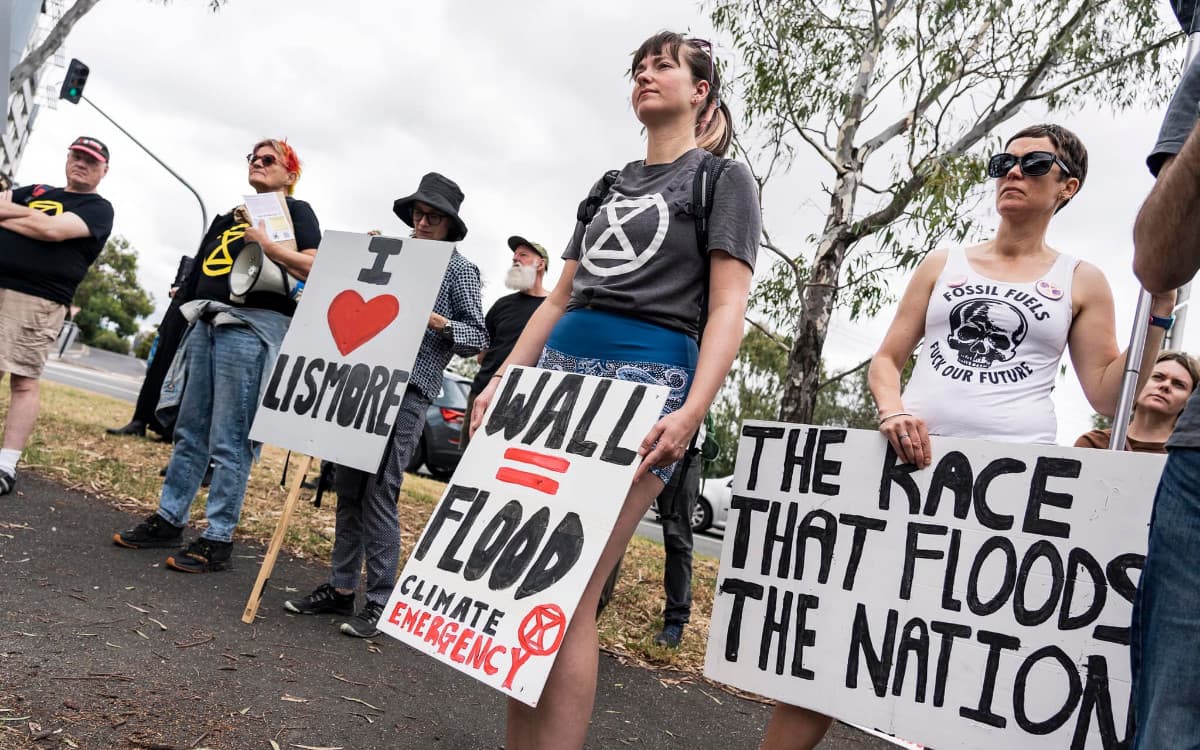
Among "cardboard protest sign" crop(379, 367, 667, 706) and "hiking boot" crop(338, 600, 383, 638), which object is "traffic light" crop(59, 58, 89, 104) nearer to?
"hiking boot" crop(338, 600, 383, 638)

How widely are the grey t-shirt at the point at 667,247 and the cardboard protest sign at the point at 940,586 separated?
0.56 metres

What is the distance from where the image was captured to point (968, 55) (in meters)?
7.92

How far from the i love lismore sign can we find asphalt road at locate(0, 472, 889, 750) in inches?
29.8

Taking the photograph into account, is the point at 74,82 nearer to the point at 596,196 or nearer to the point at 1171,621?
the point at 596,196

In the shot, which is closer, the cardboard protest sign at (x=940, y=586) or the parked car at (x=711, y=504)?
the cardboard protest sign at (x=940, y=586)

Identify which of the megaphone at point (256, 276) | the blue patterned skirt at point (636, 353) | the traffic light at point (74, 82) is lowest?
the blue patterned skirt at point (636, 353)

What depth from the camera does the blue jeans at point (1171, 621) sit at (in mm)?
1068

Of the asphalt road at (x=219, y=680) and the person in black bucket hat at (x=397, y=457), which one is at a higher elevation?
the person in black bucket hat at (x=397, y=457)

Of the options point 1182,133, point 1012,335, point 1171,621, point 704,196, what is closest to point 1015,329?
point 1012,335

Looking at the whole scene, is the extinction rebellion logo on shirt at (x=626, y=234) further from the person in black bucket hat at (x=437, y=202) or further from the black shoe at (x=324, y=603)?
the black shoe at (x=324, y=603)

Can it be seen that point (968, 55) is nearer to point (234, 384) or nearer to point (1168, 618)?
point (234, 384)

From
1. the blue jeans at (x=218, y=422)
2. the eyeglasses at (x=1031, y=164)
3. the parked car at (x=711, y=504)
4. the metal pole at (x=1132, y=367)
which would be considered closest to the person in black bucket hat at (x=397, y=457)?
the blue jeans at (x=218, y=422)

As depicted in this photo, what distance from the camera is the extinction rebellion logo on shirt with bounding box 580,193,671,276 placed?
7.20 ft

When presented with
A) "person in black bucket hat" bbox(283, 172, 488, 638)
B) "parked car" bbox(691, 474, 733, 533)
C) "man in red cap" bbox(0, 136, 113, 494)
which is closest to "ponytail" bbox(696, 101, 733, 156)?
"person in black bucket hat" bbox(283, 172, 488, 638)
